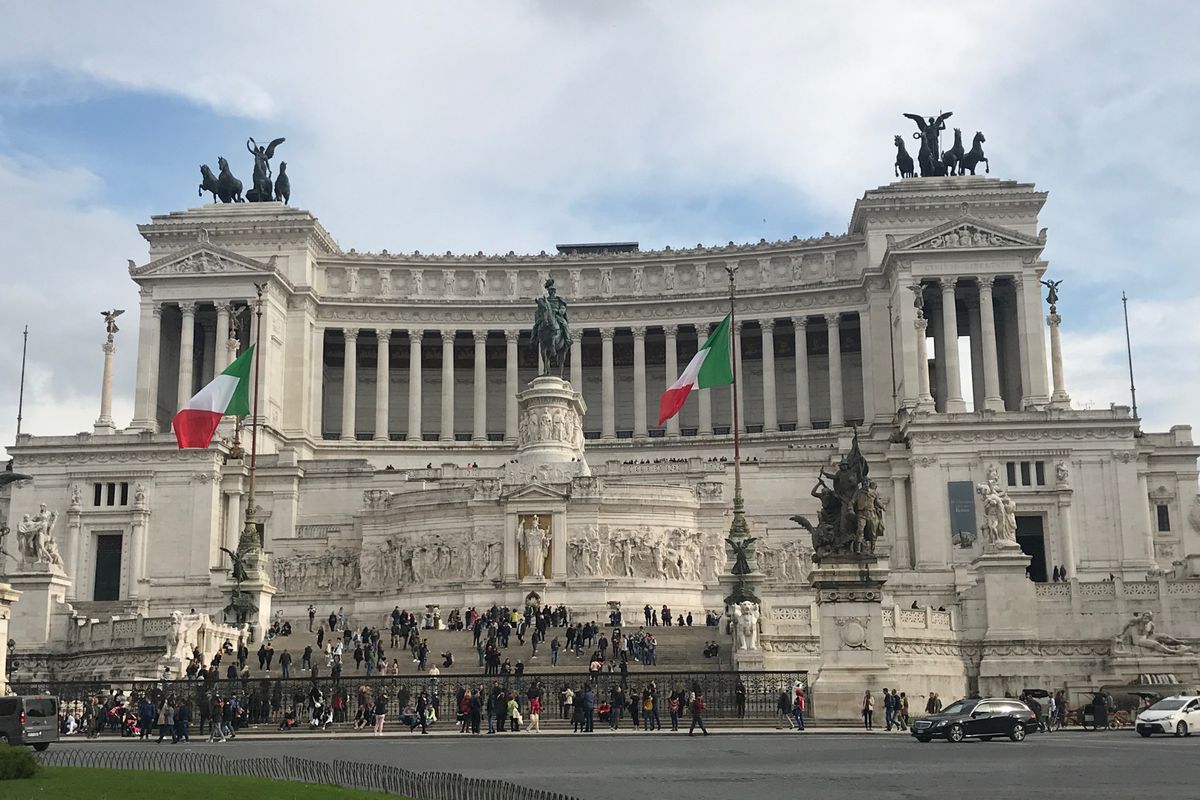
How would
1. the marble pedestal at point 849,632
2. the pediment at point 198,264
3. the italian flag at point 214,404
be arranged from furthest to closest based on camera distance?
the pediment at point 198,264 < the italian flag at point 214,404 < the marble pedestal at point 849,632

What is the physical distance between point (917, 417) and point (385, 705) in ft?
145

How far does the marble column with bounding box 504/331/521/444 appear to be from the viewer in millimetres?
100375

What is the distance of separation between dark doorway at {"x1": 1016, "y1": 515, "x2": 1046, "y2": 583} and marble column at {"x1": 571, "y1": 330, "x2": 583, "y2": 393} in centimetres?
A: 3661

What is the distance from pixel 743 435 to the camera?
319ft

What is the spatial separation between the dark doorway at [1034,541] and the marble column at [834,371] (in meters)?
22.8

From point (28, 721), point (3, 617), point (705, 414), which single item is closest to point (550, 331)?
point (705, 414)

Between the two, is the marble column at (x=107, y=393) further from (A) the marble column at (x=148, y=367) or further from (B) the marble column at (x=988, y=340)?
(B) the marble column at (x=988, y=340)

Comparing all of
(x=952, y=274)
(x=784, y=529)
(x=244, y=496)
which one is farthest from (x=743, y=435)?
(x=244, y=496)

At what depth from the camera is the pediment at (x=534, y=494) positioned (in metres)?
65.9

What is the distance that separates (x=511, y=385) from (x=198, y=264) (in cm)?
2262

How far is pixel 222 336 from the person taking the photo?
9325 cm

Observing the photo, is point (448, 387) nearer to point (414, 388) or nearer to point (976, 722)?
point (414, 388)

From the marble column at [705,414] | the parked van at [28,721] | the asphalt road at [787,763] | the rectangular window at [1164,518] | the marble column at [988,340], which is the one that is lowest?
the asphalt road at [787,763]

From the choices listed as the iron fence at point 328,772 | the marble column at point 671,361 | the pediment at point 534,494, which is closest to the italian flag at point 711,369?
the pediment at point 534,494
